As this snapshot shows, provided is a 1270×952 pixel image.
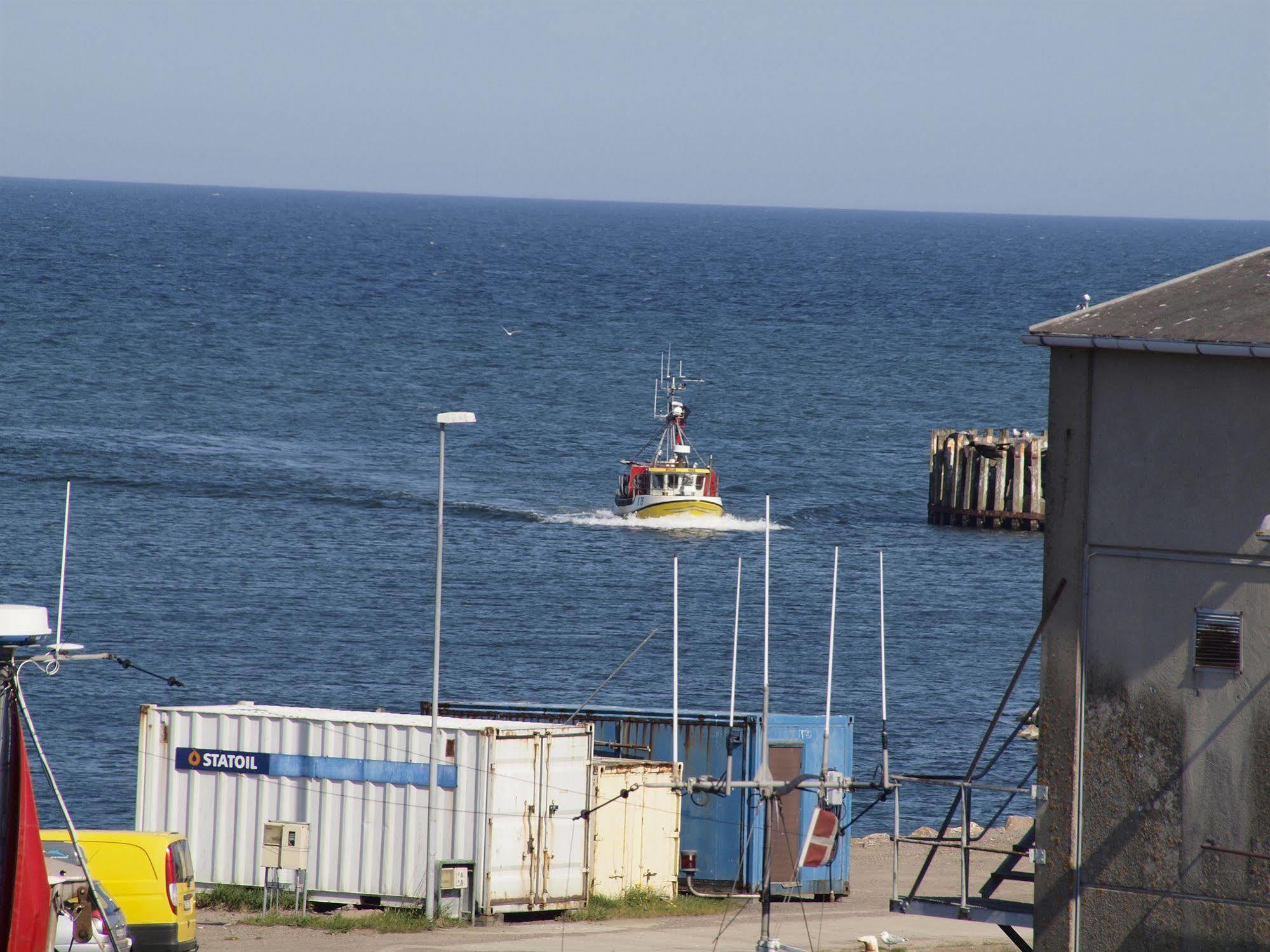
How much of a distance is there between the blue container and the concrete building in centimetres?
1141

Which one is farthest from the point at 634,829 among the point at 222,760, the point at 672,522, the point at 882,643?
the point at 672,522

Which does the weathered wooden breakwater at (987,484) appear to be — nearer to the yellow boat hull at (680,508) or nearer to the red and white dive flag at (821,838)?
the yellow boat hull at (680,508)

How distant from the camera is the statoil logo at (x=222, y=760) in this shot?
26.0m

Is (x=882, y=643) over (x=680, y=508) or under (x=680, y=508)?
under

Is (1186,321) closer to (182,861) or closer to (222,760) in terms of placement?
(182,861)

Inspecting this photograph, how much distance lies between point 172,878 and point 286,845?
5162mm

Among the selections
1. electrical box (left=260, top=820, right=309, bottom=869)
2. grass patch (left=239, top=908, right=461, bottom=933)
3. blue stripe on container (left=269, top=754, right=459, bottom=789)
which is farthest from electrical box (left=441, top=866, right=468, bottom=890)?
electrical box (left=260, top=820, right=309, bottom=869)

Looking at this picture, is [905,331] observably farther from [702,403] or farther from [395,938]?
[395,938]

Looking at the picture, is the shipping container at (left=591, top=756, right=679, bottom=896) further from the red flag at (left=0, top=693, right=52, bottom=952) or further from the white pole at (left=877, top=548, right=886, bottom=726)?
the red flag at (left=0, top=693, right=52, bottom=952)

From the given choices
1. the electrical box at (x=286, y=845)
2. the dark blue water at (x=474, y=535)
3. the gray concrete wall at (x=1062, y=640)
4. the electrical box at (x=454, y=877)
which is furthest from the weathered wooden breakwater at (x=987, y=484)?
the gray concrete wall at (x=1062, y=640)

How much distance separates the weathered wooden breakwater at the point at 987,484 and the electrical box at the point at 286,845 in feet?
201

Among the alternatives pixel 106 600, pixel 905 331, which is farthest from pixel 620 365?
pixel 106 600

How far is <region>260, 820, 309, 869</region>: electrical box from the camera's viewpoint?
83.3ft

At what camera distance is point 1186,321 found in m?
15.5
